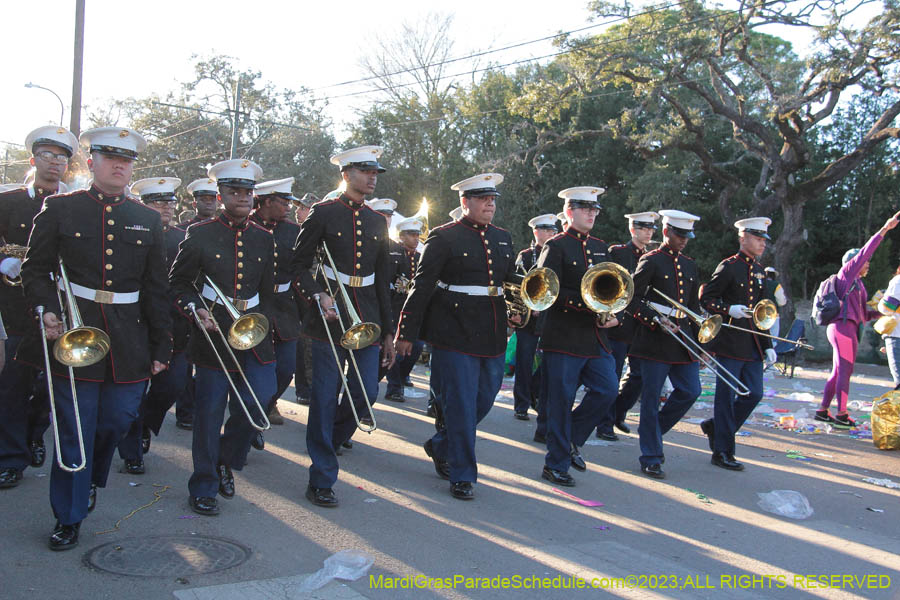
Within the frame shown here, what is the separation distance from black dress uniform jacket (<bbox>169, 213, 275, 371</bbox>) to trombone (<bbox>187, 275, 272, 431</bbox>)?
5cm

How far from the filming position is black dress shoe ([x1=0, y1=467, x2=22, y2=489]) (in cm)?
551

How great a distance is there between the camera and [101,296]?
182 inches

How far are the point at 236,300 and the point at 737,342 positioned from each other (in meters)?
4.44

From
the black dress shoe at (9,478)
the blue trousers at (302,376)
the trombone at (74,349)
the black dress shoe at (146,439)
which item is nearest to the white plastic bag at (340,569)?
the trombone at (74,349)

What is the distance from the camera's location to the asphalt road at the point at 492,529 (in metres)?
4.19

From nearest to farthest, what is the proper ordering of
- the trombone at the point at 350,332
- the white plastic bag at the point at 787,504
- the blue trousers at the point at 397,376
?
the trombone at the point at 350,332
the white plastic bag at the point at 787,504
the blue trousers at the point at 397,376

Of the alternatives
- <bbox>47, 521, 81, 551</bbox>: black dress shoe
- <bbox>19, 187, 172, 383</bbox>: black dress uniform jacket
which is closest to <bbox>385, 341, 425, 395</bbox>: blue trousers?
<bbox>19, 187, 172, 383</bbox>: black dress uniform jacket

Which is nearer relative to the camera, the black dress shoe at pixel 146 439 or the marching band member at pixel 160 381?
the marching band member at pixel 160 381

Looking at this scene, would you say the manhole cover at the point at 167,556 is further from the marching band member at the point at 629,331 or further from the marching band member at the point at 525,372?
the marching band member at the point at 525,372

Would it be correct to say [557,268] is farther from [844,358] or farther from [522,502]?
[844,358]

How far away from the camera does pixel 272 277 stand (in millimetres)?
5727

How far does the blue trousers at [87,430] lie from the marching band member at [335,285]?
4.23 ft

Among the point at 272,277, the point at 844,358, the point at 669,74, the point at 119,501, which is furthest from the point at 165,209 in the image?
the point at 669,74

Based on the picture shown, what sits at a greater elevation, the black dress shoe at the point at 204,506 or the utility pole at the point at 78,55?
the utility pole at the point at 78,55
